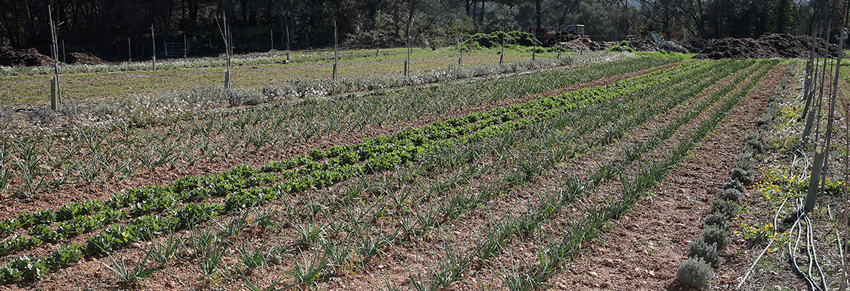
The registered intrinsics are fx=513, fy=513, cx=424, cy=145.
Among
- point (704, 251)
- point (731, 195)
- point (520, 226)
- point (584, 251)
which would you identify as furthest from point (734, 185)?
point (520, 226)

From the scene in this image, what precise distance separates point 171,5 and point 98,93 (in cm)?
4015

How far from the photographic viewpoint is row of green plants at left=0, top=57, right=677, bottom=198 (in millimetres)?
6309

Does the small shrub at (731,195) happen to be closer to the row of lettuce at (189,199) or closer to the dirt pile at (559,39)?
the row of lettuce at (189,199)

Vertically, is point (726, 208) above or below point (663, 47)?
below

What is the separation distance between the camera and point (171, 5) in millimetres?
49469

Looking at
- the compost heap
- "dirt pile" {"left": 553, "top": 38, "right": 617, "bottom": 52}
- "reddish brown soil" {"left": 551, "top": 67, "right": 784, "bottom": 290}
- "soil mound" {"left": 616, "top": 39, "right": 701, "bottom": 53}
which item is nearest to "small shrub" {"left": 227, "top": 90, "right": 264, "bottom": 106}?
"reddish brown soil" {"left": 551, "top": 67, "right": 784, "bottom": 290}

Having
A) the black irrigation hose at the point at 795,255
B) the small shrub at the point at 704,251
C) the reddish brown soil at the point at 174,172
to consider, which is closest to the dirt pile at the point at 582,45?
the reddish brown soil at the point at 174,172

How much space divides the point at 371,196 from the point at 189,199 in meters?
2.04

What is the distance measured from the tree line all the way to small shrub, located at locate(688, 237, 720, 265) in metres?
37.3

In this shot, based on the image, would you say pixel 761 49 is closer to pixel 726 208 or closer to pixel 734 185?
pixel 734 185

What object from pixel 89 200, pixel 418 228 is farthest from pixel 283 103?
pixel 418 228

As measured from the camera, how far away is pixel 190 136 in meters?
8.52

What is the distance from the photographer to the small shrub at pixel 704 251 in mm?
4414

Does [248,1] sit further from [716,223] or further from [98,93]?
[716,223]
